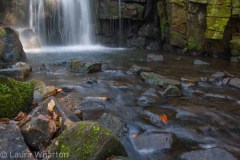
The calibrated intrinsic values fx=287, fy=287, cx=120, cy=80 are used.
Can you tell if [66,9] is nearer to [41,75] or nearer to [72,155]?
[41,75]

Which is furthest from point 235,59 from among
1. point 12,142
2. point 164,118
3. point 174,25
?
point 12,142

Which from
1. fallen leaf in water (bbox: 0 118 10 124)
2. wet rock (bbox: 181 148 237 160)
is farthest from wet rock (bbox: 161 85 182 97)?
fallen leaf in water (bbox: 0 118 10 124)

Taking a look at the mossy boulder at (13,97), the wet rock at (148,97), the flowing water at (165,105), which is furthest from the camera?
the wet rock at (148,97)

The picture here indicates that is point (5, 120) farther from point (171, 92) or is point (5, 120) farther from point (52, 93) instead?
point (171, 92)

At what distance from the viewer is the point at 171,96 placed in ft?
Result: 31.5

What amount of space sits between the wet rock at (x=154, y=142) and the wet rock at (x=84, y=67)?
7.08 meters

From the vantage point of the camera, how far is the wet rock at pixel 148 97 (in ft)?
29.1

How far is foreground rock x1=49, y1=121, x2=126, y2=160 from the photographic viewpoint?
4.62 metres

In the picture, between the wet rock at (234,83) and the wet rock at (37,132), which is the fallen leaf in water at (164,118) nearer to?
the wet rock at (37,132)

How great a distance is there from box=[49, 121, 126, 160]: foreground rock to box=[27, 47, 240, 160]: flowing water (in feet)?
3.31

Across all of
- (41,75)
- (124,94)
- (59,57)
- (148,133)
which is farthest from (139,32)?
(148,133)

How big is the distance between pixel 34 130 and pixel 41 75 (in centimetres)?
725

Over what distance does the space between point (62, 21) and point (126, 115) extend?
16828 millimetres

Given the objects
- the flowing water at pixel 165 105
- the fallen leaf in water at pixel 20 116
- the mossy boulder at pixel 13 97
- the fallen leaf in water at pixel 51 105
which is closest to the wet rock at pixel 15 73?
the flowing water at pixel 165 105
